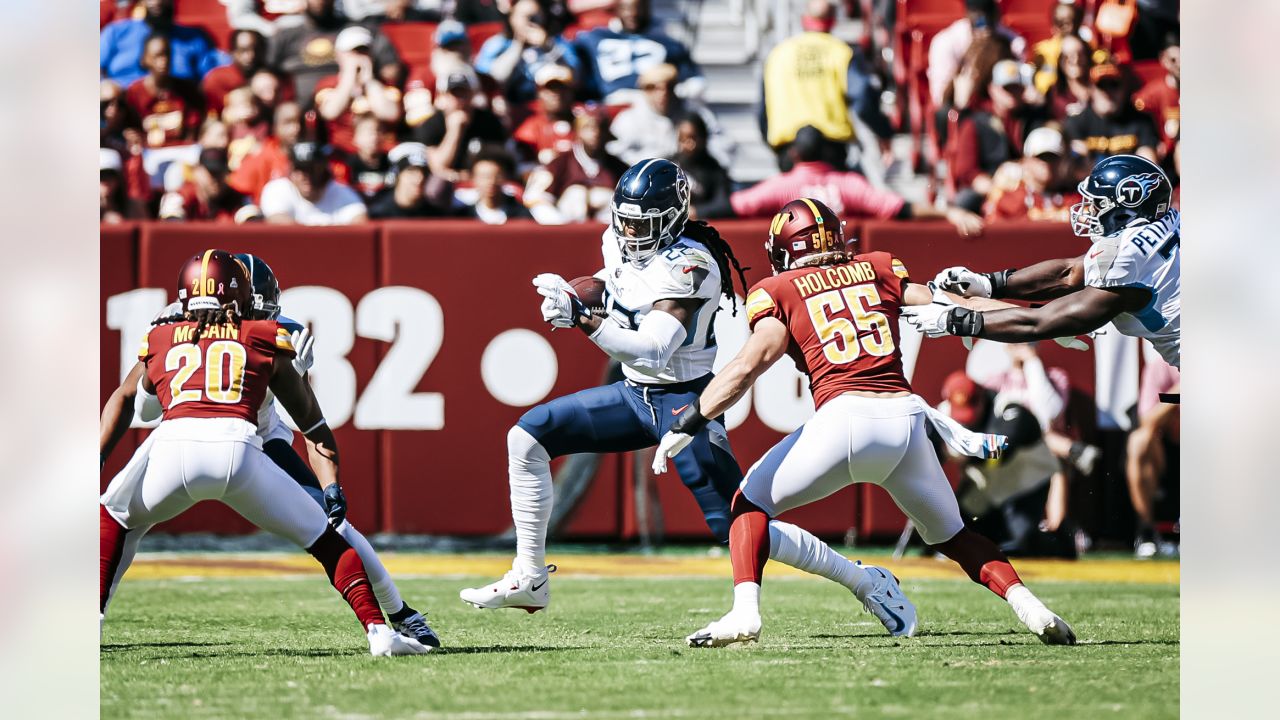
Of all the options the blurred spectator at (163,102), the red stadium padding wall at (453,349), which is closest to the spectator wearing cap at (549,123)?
the red stadium padding wall at (453,349)

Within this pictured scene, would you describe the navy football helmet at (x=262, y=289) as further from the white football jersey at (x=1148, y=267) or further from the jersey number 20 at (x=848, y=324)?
the white football jersey at (x=1148, y=267)

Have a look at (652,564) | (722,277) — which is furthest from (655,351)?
(652,564)

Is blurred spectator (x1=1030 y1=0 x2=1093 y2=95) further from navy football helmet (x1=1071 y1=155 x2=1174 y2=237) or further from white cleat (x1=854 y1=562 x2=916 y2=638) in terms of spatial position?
white cleat (x1=854 y1=562 x2=916 y2=638)

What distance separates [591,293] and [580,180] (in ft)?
13.6

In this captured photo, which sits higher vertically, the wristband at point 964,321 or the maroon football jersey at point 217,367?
the wristband at point 964,321

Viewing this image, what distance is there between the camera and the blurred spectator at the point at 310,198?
10.2m

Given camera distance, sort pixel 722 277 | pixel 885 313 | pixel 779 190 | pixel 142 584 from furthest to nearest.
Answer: pixel 779 190, pixel 142 584, pixel 722 277, pixel 885 313

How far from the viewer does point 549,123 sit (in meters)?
11.2

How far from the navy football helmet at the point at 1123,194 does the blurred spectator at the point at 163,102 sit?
7.45m

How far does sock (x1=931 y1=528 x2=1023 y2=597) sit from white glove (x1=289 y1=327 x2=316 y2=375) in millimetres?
2437

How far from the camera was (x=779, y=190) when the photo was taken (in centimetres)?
999

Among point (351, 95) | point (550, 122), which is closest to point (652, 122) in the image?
point (550, 122)
